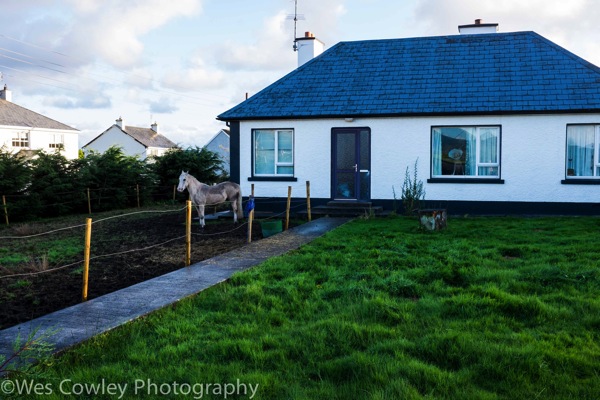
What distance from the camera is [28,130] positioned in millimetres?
46000

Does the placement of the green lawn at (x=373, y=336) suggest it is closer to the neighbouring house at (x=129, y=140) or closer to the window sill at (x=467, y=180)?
the window sill at (x=467, y=180)

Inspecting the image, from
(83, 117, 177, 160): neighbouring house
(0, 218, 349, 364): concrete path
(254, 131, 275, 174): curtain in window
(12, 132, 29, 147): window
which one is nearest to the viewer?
(0, 218, 349, 364): concrete path

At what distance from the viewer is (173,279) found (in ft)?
27.2

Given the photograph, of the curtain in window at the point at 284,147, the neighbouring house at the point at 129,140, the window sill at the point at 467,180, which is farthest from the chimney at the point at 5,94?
the window sill at the point at 467,180

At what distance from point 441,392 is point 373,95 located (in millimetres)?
15107

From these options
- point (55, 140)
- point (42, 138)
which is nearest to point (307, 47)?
point (42, 138)

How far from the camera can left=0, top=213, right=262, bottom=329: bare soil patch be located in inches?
293

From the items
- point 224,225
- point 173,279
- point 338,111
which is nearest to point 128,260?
point 173,279

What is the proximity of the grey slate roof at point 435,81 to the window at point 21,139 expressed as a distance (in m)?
32.6

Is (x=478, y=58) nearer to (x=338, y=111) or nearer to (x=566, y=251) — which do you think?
(x=338, y=111)

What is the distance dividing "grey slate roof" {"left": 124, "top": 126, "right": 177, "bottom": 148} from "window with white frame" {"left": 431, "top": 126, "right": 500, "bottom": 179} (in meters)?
46.9

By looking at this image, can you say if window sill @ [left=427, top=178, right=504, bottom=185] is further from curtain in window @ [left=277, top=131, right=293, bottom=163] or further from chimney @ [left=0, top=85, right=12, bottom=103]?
chimney @ [left=0, top=85, right=12, bottom=103]

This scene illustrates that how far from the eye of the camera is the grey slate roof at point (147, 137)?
6214cm

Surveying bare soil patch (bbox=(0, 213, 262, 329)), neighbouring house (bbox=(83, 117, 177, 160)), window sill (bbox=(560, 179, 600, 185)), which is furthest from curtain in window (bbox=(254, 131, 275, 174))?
neighbouring house (bbox=(83, 117, 177, 160))
